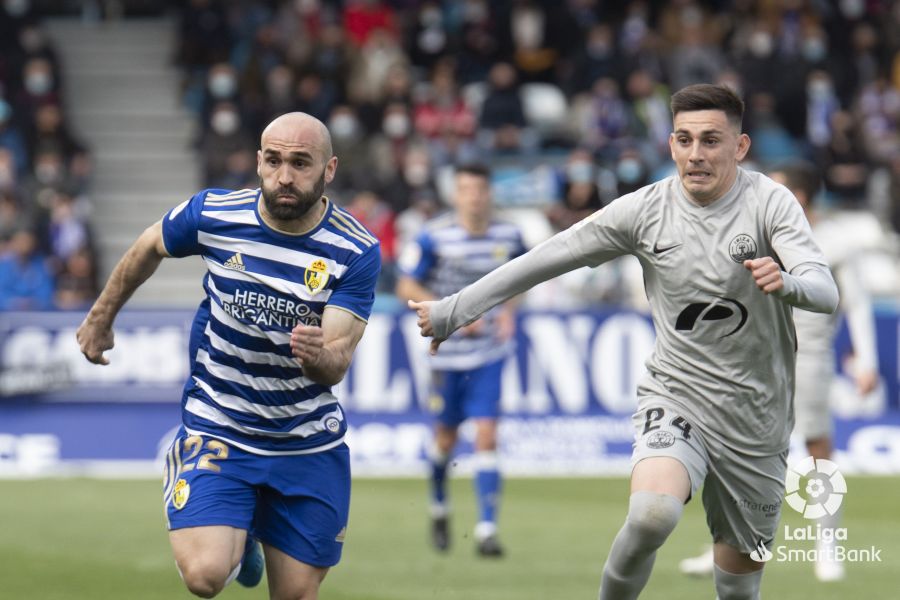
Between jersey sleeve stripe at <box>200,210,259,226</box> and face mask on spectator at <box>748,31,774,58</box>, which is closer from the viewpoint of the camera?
jersey sleeve stripe at <box>200,210,259,226</box>

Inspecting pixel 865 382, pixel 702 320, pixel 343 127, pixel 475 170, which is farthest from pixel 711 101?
pixel 343 127

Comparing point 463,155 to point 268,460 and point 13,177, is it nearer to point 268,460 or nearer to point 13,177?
point 13,177

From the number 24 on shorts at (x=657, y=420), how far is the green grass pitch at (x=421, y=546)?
247 centimetres

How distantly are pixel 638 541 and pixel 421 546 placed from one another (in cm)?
474

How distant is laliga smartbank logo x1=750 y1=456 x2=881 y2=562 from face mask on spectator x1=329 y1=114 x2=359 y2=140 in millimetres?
10578

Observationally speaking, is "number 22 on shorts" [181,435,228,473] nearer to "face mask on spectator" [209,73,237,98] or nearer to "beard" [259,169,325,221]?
"beard" [259,169,325,221]

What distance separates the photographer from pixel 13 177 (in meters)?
19.4

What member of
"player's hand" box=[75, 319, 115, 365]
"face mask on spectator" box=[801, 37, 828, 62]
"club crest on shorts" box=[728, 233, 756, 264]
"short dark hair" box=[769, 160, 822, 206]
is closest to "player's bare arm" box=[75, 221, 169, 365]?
"player's hand" box=[75, 319, 115, 365]

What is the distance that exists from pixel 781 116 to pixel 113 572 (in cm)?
1411

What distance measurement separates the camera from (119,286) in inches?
270

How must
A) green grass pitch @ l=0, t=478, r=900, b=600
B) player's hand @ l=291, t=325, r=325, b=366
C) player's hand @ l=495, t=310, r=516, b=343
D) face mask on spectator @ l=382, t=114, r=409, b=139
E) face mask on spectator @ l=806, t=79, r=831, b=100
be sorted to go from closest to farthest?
player's hand @ l=291, t=325, r=325, b=366 → green grass pitch @ l=0, t=478, r=900, b=600 → player's hand @ l=495, t=310, r=516, b=343 → face mask on spectator @ l=382, t=114, r=409, b=139 → face mask on spectator @ l=806, t=79, r=831, b=100

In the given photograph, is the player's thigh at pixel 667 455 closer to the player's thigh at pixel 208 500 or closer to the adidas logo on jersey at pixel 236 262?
the player's thigh at pixel 208 500

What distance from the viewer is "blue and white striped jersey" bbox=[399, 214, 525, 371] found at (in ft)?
36.7

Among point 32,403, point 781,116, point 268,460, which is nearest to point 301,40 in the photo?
point 781,116
